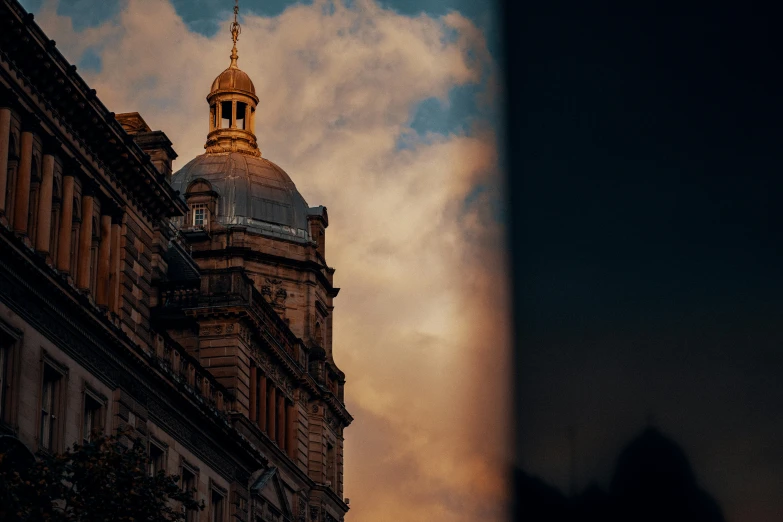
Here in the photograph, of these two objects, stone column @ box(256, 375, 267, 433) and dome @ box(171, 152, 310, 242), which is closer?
stone column @ box(256, 375, 267, 433)

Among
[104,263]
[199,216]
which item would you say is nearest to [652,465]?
[104,263]

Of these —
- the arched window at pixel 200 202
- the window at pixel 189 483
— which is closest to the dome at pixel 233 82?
the arched window at pixel 200 202

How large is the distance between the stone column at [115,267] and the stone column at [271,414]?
19.1 metres

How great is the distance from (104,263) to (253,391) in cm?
1774

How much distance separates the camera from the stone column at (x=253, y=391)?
2630 inches

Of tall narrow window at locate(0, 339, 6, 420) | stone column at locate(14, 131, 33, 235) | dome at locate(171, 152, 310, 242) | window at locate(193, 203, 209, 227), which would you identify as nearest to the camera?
tall narrow window at locate(0, 339, 6, 420)

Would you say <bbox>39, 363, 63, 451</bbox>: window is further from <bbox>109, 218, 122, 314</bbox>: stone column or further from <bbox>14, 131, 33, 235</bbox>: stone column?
<bbox>109, 218, 122, 314</bbox>: stone column

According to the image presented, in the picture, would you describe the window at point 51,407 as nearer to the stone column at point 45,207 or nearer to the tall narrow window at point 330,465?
the stone column at point 45,207

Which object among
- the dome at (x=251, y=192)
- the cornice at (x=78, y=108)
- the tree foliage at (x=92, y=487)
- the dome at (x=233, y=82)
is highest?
the dome at (x=233, y=82)

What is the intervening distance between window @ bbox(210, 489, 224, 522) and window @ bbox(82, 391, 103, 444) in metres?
12.8

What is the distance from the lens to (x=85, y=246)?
49.5 metres

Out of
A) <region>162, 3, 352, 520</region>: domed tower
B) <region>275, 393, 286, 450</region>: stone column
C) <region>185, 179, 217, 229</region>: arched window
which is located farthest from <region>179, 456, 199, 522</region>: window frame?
<region>185, 179, 217, 229</region>: arched window

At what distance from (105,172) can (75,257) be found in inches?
130

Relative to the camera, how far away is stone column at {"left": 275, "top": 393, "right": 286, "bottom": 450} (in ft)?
237
